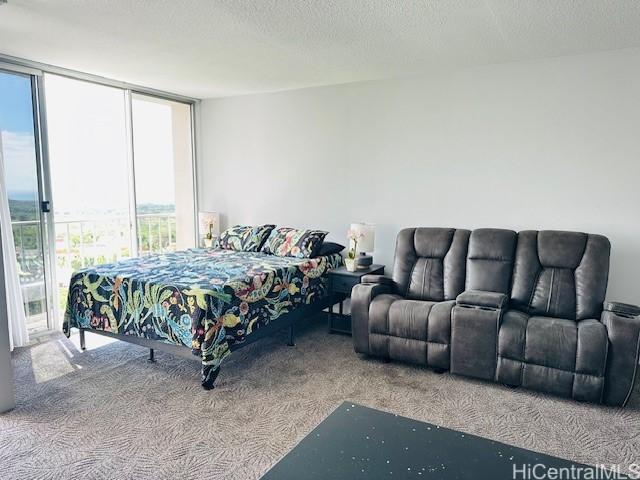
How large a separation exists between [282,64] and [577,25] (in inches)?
89.0

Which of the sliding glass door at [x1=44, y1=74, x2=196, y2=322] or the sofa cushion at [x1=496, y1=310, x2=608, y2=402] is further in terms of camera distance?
the sliding glass door at [x1=44, y1=74, x2=196, y2=322]

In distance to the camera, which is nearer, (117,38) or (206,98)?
(117,38)

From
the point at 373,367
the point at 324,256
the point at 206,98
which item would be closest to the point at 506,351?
the point at 373,367

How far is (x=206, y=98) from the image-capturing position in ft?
18.3

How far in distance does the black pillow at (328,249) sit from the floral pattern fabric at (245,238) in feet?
2.24

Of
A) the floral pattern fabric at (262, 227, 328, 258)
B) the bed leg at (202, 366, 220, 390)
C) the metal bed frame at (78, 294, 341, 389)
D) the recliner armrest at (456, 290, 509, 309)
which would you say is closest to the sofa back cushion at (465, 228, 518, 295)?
the recliner armrest at (456, 290, 509, 309)

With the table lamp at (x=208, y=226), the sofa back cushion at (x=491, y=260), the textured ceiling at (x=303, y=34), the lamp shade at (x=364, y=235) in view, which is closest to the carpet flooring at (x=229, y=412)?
the sofa back cushion at (x=491, y=260)

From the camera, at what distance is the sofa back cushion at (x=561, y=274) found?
329 cm

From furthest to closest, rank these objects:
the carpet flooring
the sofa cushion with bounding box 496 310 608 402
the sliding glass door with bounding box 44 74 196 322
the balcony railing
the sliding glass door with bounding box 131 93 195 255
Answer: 1. the sliding glass door with bounding box 131 93 195 255
2. the sliding glass door with bounding box 44 74 196 322
3. the balcony railing
4. the sofa cushion with bounding box 496 310 608 402
5. the carpet flooring

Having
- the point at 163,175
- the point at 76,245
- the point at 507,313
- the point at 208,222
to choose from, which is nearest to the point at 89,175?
the point at 76,245

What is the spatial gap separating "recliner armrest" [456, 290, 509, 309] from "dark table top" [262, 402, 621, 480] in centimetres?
176

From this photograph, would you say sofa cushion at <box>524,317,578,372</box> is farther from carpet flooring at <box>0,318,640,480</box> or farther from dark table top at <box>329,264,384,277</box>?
dark table top at <box>329,264,384,277</box>

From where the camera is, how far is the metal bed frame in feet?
10.6

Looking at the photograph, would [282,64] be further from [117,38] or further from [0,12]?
[0,12]
